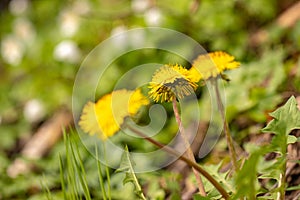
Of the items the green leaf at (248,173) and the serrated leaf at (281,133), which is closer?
the green leaf at (248,173)

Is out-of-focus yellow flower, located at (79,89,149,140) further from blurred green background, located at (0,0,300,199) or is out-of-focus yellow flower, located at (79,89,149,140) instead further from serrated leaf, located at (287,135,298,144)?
blurred green background, located at (0,0,300,199)

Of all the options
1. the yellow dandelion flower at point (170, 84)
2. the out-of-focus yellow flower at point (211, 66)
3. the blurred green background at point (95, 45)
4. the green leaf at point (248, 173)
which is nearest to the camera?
the green leaf at point (248, 173)

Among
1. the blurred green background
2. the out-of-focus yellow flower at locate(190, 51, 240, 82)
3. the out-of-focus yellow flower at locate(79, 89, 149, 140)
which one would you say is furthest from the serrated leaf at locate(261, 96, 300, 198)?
the blurred green background

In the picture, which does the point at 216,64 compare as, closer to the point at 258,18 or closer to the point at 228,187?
the point at 228,187

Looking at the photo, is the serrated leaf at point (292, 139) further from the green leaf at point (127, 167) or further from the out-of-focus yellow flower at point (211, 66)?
the green leaf at point (127, 167)

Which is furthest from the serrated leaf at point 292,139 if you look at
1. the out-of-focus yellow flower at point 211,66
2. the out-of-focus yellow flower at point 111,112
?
the out-of-focus yellow flower at point 111,112

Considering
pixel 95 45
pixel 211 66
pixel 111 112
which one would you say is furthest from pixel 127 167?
pixel 95 45

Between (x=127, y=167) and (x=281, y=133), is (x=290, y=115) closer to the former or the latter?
(x=281, y=133)
